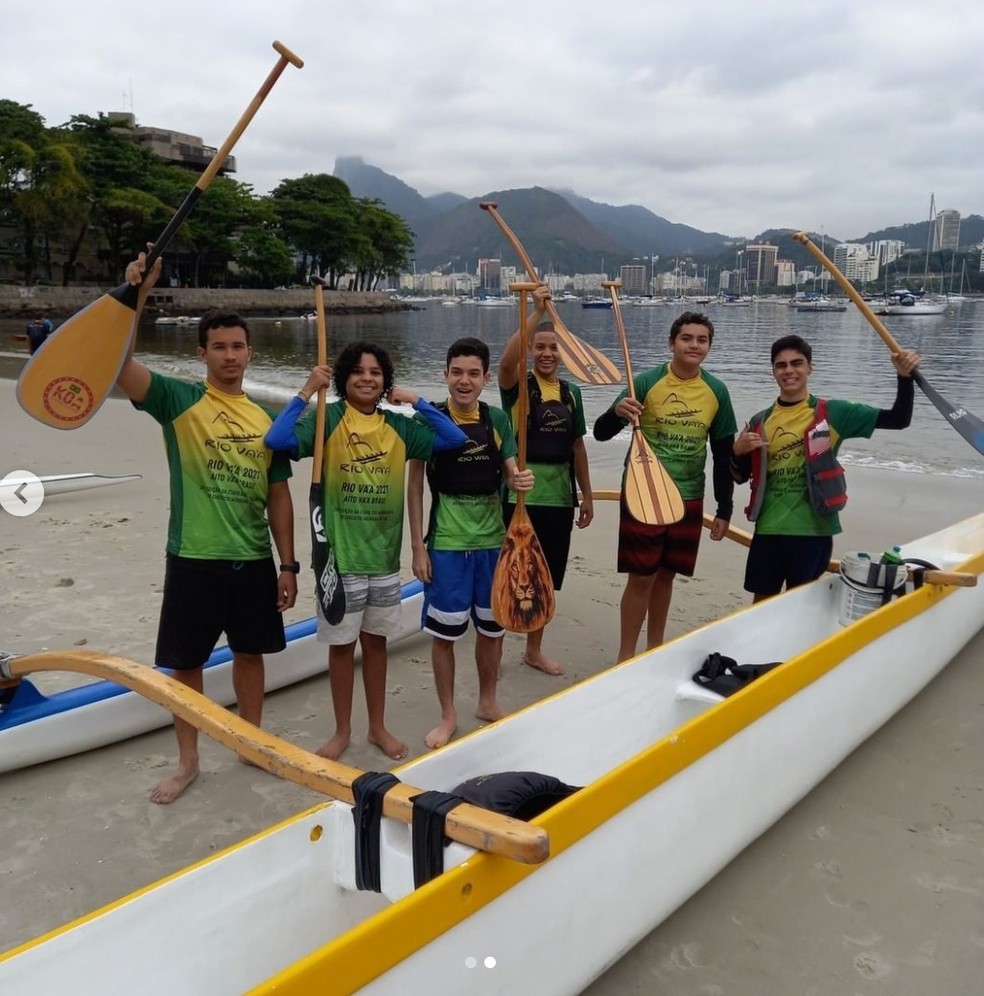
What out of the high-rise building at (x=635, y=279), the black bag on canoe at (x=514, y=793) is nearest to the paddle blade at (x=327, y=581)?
the black bag on canoe at (x=514, y=793)

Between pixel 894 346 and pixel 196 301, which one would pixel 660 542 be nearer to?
pixel 894 346

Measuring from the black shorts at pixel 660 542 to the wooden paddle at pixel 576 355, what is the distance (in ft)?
2.41

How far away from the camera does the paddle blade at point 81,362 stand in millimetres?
2600

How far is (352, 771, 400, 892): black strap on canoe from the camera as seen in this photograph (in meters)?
1.74

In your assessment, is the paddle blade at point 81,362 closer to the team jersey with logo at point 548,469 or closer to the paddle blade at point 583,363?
the team jersey with logo at point 548,469

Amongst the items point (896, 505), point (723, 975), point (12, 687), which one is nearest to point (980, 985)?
point (723, 975)

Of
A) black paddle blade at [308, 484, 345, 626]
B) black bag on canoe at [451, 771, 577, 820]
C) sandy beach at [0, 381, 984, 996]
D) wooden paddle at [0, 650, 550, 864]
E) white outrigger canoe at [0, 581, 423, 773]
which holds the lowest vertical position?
sandy beach at [0, 381, 984, 996]

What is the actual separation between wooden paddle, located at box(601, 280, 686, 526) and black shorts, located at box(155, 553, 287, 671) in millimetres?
1548

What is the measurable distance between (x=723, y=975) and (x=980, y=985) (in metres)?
0.65

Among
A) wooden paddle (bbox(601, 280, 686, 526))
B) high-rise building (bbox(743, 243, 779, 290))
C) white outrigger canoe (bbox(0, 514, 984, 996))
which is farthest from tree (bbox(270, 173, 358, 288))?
high-rise building (bbox(743, 243, 779, 290))

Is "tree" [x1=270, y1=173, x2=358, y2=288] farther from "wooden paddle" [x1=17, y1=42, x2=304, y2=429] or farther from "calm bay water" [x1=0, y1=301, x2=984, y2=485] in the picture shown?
"wooden paddle" [x1=17, y1=42, x2=304, y2=429]

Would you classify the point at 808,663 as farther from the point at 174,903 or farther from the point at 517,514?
the point at 174,903

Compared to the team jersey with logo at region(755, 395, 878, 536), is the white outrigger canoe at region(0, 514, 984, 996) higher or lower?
lower

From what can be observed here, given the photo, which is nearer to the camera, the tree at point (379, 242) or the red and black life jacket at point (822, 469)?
the red and black life jacket at point (822, 469)
